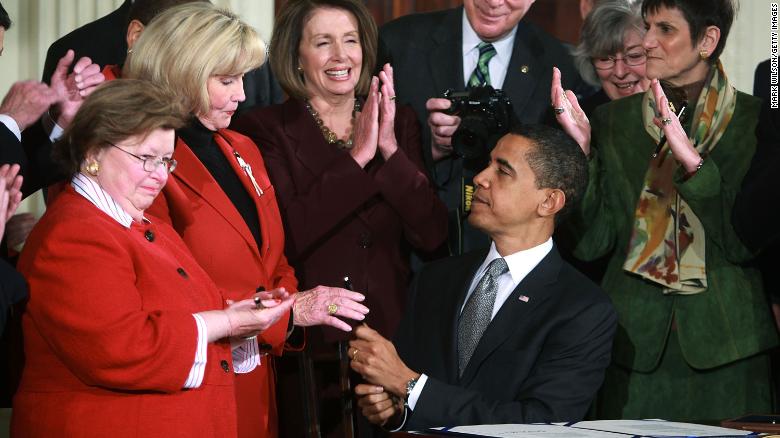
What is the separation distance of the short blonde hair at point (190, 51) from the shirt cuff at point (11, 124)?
0.96 ft

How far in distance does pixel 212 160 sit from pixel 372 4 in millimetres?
1636

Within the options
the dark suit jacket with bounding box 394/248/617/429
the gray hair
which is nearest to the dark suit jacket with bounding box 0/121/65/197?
the dark suit jacket with bounding box 394/248/617/429

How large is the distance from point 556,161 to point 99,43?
148cm

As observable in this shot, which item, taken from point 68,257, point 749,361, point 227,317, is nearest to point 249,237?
point 227,317

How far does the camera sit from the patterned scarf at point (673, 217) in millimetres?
3453

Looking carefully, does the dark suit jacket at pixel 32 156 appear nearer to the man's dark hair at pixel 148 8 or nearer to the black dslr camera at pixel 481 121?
the man's dark hair at pixel 148 8

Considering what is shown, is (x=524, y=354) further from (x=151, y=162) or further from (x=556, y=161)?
(x=151, y=162)

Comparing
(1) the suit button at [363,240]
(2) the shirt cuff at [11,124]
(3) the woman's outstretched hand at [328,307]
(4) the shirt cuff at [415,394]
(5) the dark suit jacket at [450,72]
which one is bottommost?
(4) the shirt cuff at [415,394]

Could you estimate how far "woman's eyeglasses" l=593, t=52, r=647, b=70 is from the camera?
390cm

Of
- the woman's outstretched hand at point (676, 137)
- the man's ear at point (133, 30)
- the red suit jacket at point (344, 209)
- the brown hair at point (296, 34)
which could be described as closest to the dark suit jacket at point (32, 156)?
the man's ear at point (133, 30)

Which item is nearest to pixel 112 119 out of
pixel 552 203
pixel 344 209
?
pixel 344 209

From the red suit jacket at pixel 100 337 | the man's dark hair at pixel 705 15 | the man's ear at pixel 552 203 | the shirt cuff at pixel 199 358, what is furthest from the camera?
the man's dark hair at pixel 705 15

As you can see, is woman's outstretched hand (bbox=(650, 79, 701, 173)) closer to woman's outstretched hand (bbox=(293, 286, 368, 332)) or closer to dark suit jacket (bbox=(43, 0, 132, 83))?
woman's outstretched hand (bbox=(293, 286, 368, 332))

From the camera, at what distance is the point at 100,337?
2.42m
